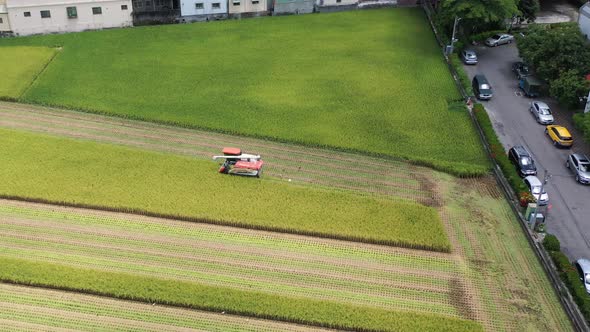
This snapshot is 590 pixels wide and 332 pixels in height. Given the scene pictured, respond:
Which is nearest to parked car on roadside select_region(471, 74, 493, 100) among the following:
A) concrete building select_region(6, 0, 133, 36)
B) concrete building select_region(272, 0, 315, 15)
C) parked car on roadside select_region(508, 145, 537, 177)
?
parked car on roadside select_region(508, 145, 537, 177)

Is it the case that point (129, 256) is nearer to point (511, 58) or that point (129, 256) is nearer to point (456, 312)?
point (456, 312)

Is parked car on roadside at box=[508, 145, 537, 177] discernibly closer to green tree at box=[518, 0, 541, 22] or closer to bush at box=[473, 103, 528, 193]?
bush at box=[473, 103, 528, 193]

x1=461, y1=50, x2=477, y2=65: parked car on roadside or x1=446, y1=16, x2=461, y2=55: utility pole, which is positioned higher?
x1=446, y1=16, x2=461, y2=55: utility pole

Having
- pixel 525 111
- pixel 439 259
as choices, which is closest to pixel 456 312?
pixel 439 259

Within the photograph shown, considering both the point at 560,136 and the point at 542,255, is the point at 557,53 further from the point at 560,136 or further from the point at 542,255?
the point at 542,255

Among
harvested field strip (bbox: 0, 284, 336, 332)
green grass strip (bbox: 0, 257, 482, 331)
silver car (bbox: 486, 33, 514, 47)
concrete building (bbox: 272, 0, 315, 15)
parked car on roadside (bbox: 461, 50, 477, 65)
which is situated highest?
concrete building (bbox: 272, 0, 315, 15)

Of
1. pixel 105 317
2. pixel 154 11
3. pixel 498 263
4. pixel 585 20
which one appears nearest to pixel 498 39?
pixel 585 20
